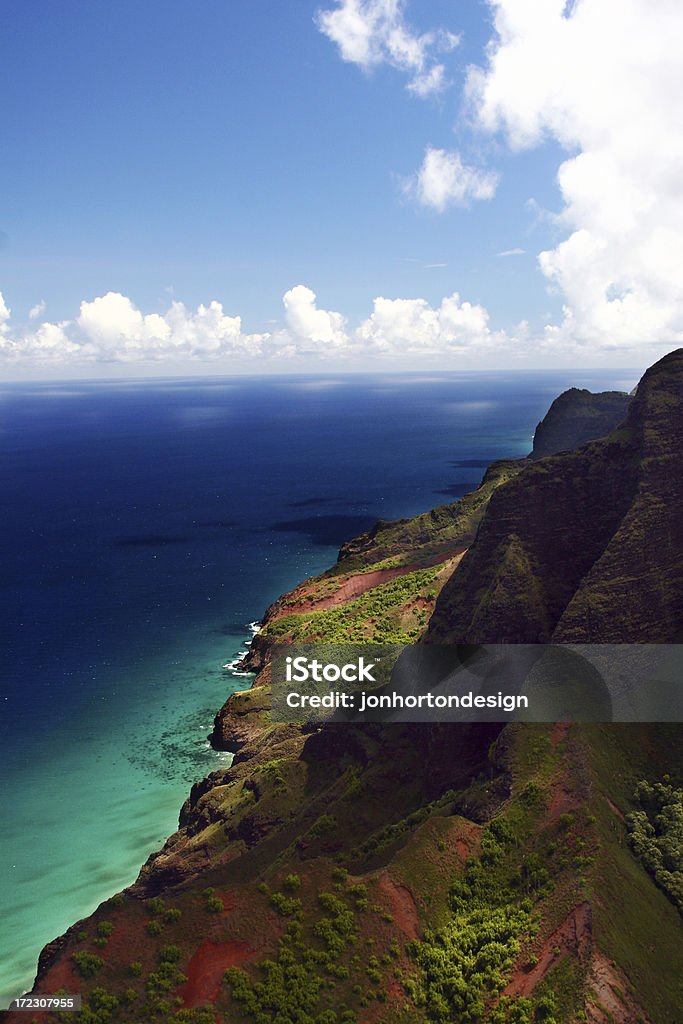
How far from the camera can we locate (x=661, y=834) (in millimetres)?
37281

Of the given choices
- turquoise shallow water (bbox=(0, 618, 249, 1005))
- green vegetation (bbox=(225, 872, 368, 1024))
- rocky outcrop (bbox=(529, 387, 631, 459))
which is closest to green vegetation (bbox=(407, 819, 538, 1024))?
green vegetation (bbox=(225, 872, 368, 1024))

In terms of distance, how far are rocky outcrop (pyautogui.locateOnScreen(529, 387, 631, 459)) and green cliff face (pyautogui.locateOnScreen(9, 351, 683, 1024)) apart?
103m

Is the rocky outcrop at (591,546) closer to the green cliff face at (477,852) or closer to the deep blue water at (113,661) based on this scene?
the green cliff face at (477,852)

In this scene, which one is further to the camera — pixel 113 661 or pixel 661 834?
pixel 113 661

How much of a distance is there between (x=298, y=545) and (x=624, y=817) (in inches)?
4310

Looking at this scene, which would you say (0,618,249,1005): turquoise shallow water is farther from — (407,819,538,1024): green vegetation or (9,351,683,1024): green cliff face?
(407,819,538,1024): green vegetation

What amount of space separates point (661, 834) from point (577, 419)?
13017 cm

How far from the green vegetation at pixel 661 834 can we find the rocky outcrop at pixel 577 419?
11662 centimetres

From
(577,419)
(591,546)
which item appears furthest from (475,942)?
(577,419)

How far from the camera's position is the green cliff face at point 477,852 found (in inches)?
1244

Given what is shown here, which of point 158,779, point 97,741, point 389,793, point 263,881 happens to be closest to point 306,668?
point 158,779

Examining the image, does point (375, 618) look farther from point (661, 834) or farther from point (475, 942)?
point (475, 942)

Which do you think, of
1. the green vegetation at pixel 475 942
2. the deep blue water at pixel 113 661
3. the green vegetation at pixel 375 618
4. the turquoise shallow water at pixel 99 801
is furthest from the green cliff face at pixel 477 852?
the green vegetation at pixel 375 618

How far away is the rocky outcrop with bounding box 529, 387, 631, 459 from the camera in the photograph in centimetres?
14991
